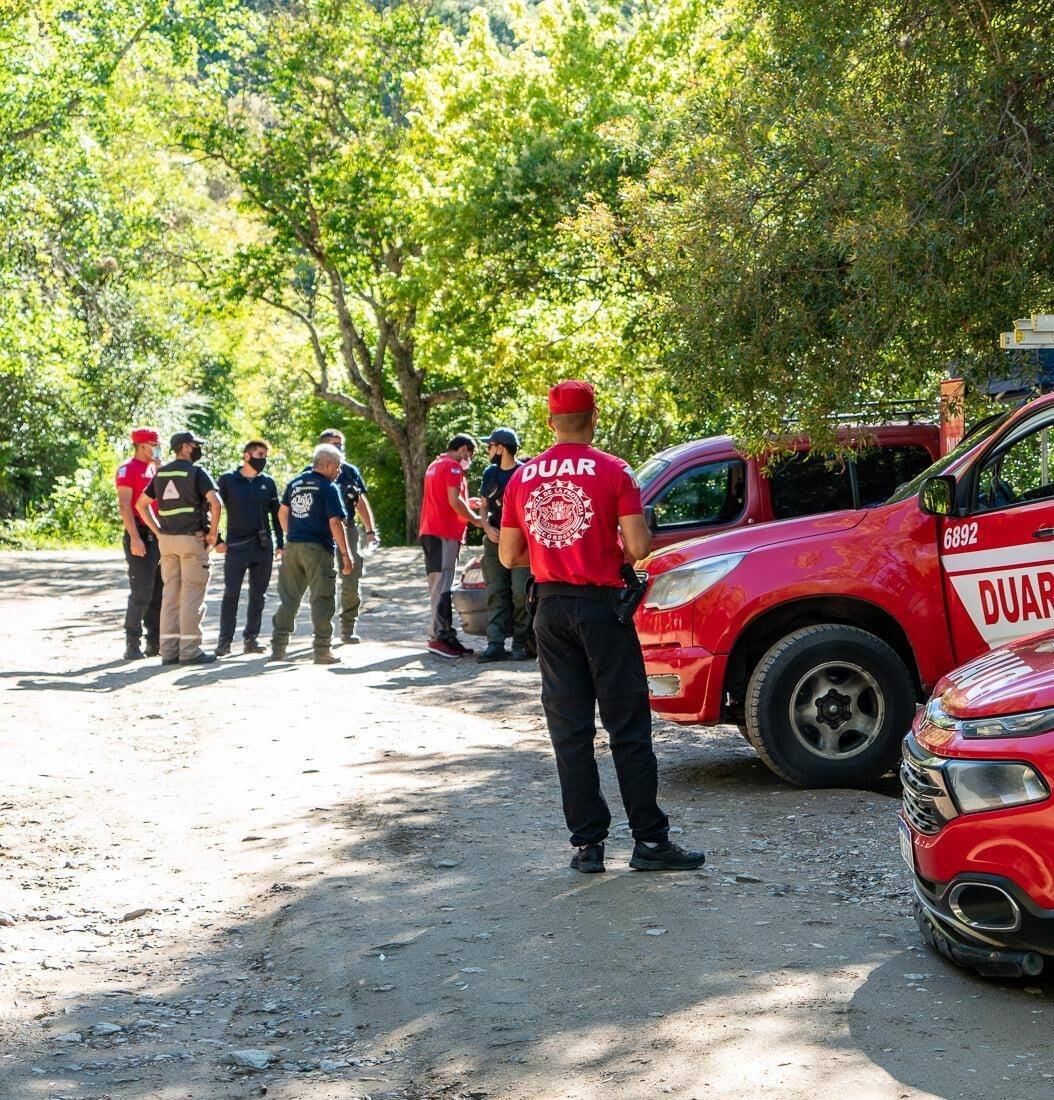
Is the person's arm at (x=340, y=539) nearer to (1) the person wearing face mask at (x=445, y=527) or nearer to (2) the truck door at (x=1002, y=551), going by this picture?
(1) the person wearing face mask at (x=445, y=527)

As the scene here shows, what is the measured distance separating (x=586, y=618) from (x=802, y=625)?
2534 mm

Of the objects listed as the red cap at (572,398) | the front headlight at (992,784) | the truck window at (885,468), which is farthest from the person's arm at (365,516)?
the front headlight at (992,784)

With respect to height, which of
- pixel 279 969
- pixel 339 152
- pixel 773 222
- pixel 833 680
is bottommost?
pixel 279 969

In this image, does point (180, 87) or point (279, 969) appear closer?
point (279, 969)

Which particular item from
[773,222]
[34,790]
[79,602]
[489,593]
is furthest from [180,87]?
[34,790]

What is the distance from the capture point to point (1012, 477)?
8.12m

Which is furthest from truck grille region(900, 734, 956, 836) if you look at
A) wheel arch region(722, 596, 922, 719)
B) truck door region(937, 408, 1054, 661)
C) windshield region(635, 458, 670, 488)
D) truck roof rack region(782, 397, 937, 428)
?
windshield region(635, 458, 670, 488)

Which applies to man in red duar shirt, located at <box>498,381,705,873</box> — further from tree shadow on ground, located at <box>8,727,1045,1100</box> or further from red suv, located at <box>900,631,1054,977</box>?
red suv, located at <box>900,631,1054,977</box>

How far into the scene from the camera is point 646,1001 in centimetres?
482

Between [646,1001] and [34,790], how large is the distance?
16.3 ft

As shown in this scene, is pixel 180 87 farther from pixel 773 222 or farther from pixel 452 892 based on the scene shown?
pixel 452 892

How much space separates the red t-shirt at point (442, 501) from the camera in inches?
573

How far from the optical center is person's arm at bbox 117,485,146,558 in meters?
14.3

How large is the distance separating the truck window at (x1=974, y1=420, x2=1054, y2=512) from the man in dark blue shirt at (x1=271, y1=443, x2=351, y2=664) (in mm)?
7069
